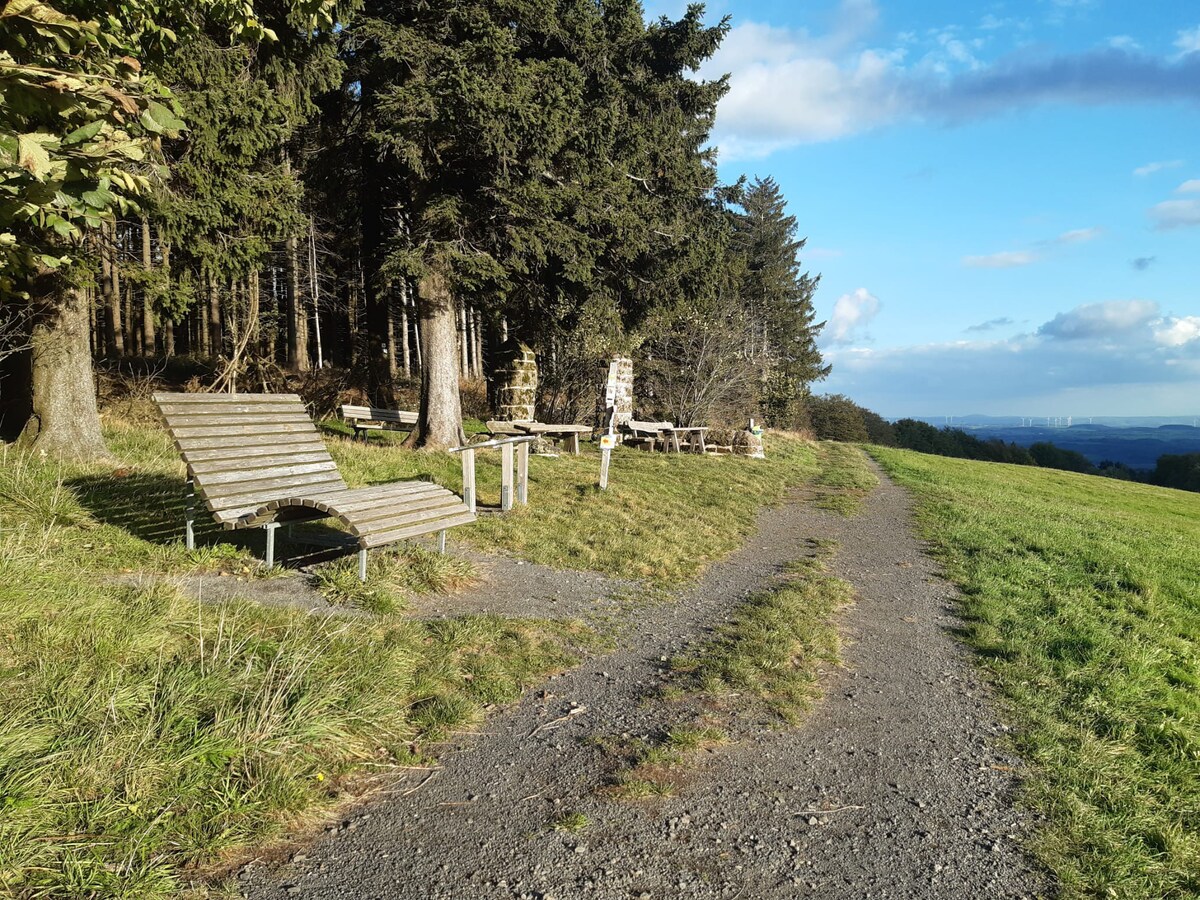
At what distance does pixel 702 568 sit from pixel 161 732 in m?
5.27

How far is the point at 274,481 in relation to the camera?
20.3ft

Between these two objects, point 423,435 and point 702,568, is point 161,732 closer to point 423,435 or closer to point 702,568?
point 702,568

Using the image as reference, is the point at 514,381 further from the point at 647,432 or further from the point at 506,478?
the point at 506,478

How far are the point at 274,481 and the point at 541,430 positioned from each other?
23.4 ft

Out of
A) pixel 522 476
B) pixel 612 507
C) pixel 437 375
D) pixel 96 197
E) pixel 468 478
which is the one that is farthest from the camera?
pixel 437 375

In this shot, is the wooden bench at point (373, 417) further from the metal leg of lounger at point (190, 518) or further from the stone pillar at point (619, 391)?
the metal leg of lounger at point (190, 518)

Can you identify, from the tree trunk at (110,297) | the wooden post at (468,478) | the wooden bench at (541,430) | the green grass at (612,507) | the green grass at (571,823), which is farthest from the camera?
the wooden bench at (541,430)

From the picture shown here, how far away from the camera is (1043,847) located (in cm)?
291

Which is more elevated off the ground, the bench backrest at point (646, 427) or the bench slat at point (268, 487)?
the bench backrest at point (646, 427)

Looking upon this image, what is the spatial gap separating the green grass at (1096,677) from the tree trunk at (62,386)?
898 centimetres

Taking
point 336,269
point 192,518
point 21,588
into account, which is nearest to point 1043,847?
point 21,588

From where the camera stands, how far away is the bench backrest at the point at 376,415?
12.6m

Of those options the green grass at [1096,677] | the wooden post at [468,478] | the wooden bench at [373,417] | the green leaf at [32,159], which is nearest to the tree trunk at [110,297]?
the wooden bench at [373,417]

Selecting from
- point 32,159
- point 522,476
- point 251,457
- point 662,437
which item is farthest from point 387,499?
point 662,437
